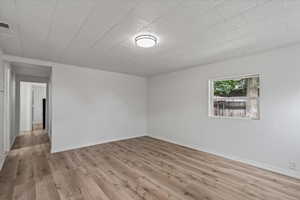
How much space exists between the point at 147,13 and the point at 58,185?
2.95 m

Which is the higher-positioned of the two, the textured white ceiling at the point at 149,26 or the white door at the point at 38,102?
the textured white ceiling at the point at 149,26

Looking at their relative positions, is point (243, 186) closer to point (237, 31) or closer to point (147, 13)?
point (237, 31)

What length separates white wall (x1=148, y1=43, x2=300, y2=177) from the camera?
8.52 ft

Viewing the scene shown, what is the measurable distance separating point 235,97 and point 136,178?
3032 millimetres

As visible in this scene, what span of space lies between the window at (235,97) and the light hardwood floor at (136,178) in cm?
118

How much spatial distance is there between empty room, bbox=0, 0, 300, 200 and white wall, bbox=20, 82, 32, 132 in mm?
2718

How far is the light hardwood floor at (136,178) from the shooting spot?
80.1 inches

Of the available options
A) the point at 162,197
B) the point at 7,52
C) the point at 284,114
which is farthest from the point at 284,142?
the point at 7,52

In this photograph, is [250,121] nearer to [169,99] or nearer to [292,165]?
[292,165]

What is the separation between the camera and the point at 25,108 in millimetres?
6504

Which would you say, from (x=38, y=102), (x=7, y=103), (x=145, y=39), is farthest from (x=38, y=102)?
(x=145, y=39)

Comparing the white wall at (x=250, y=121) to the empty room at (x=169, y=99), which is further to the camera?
the white wall at (x=250, y=121)

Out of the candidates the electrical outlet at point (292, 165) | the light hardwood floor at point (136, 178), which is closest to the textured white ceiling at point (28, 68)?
the light hardwood floor at point (136, 178)

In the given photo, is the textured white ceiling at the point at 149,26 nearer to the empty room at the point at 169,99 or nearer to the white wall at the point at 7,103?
the empty room at the point at 169,99
